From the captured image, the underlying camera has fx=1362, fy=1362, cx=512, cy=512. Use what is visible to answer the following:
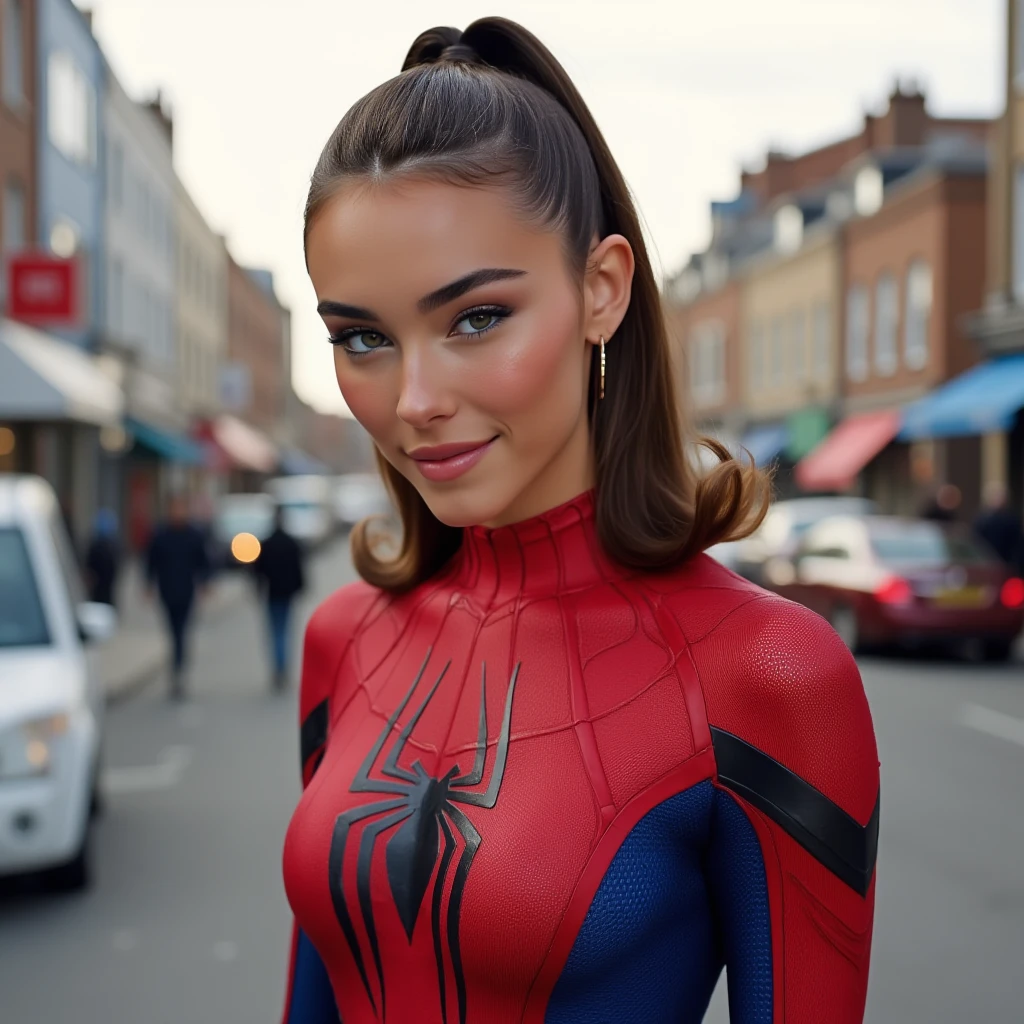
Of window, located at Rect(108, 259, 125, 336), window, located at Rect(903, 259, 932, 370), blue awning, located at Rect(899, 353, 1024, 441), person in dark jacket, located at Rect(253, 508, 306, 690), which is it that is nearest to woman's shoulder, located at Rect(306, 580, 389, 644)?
person in dark jacket, located at Rect(253, 508, 306, 690)

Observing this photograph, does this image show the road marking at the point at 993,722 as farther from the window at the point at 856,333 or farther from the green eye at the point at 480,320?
the window at the point at 856,333

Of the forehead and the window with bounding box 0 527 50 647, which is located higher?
the forehead

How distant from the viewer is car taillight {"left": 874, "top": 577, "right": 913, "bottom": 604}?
13.6m

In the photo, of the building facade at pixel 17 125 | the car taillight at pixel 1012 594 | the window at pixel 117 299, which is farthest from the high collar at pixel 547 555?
the window at pixel 117 299

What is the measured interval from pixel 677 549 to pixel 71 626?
220 inches

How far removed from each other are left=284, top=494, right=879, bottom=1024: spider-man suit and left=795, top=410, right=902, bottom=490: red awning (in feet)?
93.1

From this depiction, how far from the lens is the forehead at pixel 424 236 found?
1531 millimetres

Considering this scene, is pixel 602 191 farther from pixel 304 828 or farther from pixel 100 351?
pixel 100 351

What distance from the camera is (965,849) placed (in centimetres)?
679

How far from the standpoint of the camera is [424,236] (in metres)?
1.53

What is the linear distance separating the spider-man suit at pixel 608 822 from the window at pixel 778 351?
3768 cm

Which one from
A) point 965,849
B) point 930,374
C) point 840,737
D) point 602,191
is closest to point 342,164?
point 602,191

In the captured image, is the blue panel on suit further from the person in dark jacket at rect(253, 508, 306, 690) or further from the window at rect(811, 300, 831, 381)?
the window at rect(811, 300, 831, 381)

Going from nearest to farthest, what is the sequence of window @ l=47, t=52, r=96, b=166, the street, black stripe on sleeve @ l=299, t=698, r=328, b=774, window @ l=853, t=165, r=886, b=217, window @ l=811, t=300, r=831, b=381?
black stripe on sleeve @ l=299, t=698, r=328, b=774, the street, window @ l=47, t=52, r=96, b=166, window @ l=853, t=165, r=886, b=217, window @ l=811, t=300, r=831, b=381
